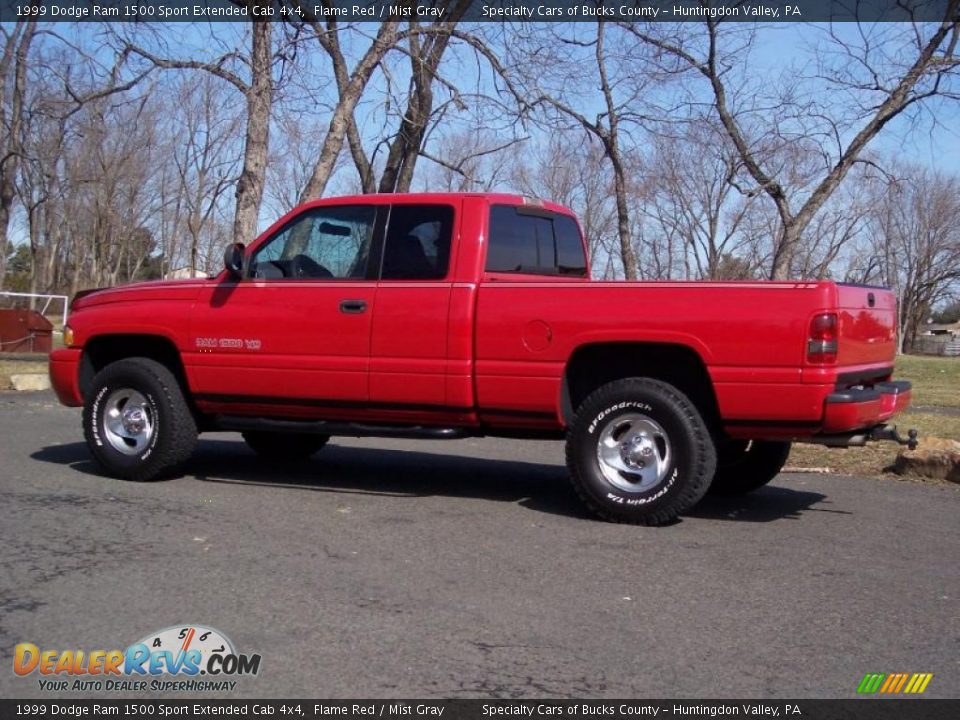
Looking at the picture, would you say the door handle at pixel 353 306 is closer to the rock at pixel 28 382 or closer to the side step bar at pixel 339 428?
the side step bar at pixel 339 428

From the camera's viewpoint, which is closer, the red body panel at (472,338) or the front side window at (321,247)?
the red body panel at (472,338)

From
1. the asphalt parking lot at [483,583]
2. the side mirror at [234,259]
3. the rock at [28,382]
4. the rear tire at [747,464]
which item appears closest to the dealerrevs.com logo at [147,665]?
the asphalt parking lot at [483,583]

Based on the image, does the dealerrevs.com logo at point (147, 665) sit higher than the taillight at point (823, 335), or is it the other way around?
the taillight at point (823, 335)

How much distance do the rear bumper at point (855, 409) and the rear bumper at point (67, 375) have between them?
5.34m

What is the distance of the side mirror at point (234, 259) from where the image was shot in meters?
7.34

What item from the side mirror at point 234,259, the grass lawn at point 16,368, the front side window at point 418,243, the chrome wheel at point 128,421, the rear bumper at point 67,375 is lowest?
the grass lawn at point 16,368

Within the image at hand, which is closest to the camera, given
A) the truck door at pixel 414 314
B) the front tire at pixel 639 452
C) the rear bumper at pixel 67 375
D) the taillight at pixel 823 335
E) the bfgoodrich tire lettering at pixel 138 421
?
the taillight at pixel 823 335

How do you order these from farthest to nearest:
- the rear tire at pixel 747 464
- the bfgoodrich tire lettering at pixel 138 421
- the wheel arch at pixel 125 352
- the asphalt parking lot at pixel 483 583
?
1. the wheel arch at pixel 125 352
2. the bfgoodrich tire lettering at pixel 138 421
3. the rear tire at pixel 747 464
4. the asphalt parking lot at pixel 483 583

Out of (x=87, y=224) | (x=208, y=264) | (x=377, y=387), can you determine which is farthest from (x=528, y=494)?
(x=87, y=224)

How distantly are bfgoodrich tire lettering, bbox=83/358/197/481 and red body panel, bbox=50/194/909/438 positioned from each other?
0.70 feet

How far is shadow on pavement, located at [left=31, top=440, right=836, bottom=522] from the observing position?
23.7 feet

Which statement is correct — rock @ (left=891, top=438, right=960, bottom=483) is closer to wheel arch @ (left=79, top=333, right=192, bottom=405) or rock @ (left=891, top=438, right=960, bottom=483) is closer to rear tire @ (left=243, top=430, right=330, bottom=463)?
rear tire @ (left=243, top=430, right=330, bottom=463)

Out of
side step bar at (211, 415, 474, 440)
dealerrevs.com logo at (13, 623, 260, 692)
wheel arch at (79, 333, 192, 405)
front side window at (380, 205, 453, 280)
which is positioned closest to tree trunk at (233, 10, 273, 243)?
wheel arch at (79, 333, 192, 405)
